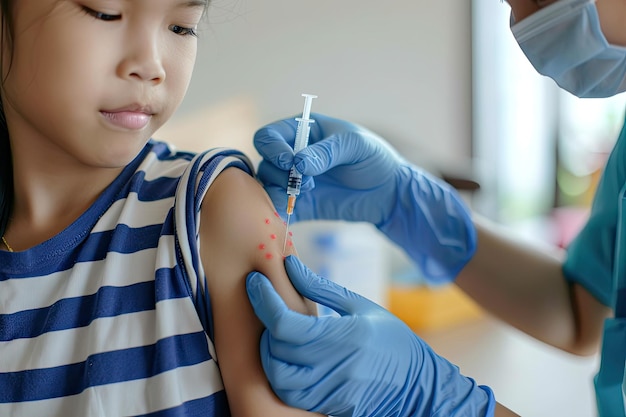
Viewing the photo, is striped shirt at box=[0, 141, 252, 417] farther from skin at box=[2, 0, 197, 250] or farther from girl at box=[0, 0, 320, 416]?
skin at box=[2, 0, 197, 250]

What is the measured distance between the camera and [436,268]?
1.46 metres

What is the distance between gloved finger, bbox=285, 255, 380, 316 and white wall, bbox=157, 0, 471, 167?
0.93m

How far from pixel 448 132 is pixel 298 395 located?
203cm

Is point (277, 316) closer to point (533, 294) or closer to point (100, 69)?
point (100, 69)

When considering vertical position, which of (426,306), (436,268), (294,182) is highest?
(294,182)

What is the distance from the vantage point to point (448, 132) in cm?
277

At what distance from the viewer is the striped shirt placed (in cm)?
86

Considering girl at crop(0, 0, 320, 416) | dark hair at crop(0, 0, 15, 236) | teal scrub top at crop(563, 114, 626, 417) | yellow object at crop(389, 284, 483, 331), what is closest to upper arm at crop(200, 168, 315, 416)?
girl at crop(0, 0, 320, 416)

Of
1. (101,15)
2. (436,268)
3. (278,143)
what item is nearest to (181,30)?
(101,15)

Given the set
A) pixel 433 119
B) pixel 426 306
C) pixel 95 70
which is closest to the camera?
pixel 95 70

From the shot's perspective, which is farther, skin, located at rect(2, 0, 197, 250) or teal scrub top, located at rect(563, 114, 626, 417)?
teal scrub top, located at rect(563, 114, 626, 417)

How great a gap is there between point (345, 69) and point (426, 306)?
0.86m

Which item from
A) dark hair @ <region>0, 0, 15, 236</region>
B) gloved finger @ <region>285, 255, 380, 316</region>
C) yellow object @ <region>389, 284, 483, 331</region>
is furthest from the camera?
yellow object @ <region>389, 284, 483, 331</region>

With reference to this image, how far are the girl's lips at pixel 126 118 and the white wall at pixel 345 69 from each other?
2.70 feet
